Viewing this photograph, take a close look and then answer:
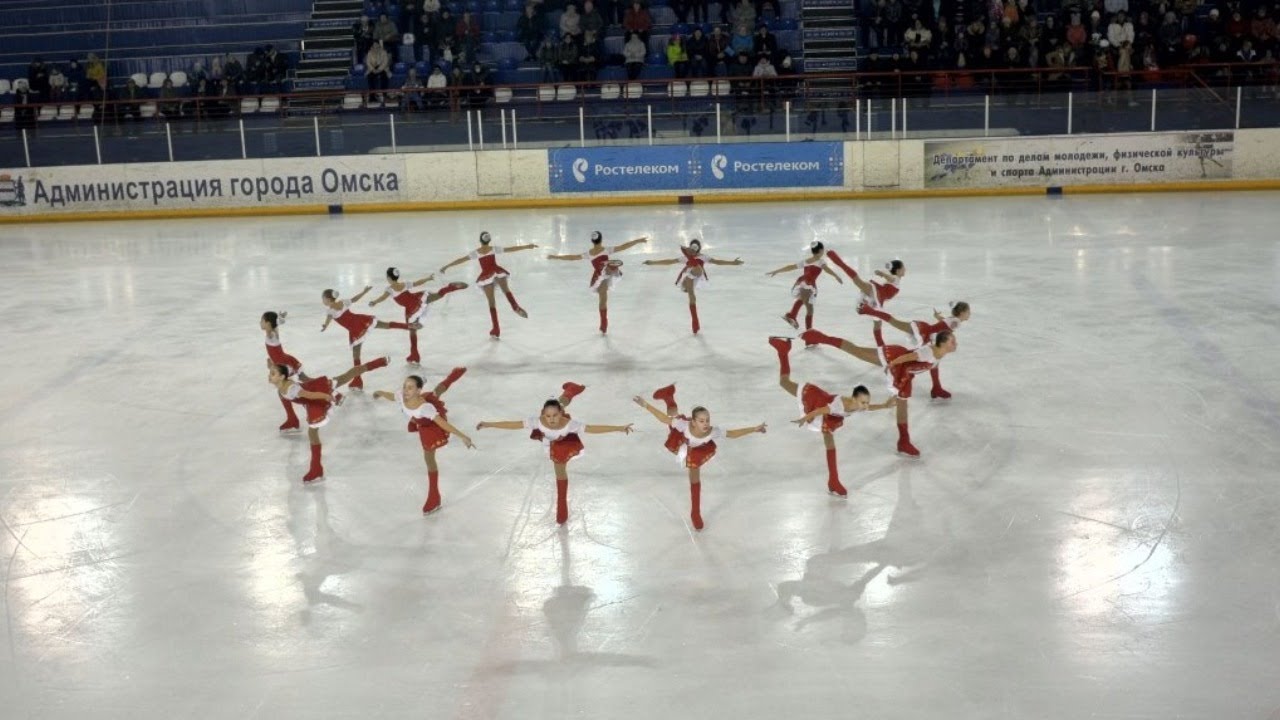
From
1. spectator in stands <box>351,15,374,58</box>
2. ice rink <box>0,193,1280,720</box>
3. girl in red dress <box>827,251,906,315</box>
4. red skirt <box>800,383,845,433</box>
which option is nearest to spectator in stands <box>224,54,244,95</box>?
spectator in stands <box>351,15,374,58</box>

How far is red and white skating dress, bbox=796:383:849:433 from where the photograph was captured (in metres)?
9.32

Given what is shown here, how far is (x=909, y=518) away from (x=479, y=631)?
3.51 meters

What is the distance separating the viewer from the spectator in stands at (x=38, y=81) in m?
30.6

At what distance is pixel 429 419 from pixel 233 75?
963 inches

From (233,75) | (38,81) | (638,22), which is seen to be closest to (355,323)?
(638,22)

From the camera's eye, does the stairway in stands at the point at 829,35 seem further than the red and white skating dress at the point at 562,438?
Yes

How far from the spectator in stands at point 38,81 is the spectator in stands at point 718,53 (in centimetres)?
1659

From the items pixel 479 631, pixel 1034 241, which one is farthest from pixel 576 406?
pixel 1034 241

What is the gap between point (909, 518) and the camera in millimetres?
9312

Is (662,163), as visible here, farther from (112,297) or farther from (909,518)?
(909,518)

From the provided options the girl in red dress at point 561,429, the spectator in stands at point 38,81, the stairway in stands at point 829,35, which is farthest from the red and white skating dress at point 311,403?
the spectator in stands at point 38,81

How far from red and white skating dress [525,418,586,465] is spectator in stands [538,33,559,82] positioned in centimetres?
2230

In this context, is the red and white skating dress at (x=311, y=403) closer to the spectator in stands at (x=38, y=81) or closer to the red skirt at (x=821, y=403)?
the red skirt at (x=821, y=403)

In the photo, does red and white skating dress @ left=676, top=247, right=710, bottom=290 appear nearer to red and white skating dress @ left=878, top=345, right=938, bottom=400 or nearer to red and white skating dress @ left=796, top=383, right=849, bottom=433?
red and white skating dress @ left=878, top=345, right=938, bottom=400
